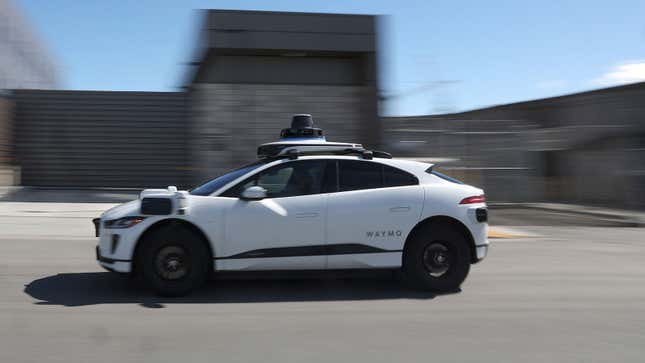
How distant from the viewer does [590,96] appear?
93.7ft

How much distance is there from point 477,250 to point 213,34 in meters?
11.0

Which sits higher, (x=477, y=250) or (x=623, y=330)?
(x=477, y=250)

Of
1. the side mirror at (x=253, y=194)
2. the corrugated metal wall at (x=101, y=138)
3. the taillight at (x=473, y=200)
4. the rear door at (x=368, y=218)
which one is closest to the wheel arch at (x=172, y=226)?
the side mirror at (x=253, y=194)

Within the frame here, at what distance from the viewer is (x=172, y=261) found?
5.62 metres

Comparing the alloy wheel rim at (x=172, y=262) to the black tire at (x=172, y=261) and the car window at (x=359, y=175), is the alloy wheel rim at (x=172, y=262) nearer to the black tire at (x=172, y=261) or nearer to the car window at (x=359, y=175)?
the black tire at (x=172, y=261)

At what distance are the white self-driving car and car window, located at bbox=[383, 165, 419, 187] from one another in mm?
11

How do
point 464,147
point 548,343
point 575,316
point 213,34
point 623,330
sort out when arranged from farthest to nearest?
1. point 464,147
2. point 213,34
3. point 575,316
4. point 623,330
5. point 548,343

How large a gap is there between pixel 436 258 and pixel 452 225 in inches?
15.5

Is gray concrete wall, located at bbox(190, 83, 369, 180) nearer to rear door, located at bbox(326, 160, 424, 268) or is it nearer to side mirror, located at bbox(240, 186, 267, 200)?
rear door, located at bbox(326, 160, 424, 268)

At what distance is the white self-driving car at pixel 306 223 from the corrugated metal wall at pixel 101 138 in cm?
1144

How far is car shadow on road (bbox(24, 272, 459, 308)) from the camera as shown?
5.62 meters

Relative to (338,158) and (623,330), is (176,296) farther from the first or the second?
(623,330)

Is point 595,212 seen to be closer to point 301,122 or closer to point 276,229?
point 301,122

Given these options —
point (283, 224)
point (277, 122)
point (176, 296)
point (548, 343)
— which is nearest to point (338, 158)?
point (283, 224)
